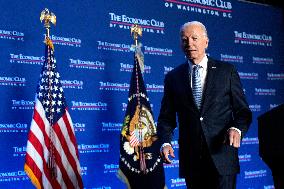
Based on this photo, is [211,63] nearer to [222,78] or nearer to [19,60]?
[222,78]

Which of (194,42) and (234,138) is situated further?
(194,42)

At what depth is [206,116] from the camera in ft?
7.95

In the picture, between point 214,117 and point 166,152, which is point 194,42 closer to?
point 214,117

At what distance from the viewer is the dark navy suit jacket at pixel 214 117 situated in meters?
2.39

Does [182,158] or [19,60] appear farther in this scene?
[19,60]

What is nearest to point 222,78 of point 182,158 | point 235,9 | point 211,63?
point 211,63

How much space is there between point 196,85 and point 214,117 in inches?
8.7

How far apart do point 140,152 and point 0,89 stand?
140cm

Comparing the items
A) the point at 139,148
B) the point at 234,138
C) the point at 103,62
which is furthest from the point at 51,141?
the point at 234,138

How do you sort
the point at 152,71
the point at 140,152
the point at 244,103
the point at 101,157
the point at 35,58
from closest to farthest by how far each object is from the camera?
the point at 244,103
the point at 140,152
the point at 35,58
the point at 101,157
the point at 152,71

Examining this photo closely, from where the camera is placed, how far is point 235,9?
19.1ft

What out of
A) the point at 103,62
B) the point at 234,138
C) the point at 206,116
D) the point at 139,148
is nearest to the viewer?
the point at 234,138

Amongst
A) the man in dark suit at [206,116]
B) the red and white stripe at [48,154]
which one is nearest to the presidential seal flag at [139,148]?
the red and white stripe at [48,154]

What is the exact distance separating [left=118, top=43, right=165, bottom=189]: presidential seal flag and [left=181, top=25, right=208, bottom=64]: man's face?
1514 mm
